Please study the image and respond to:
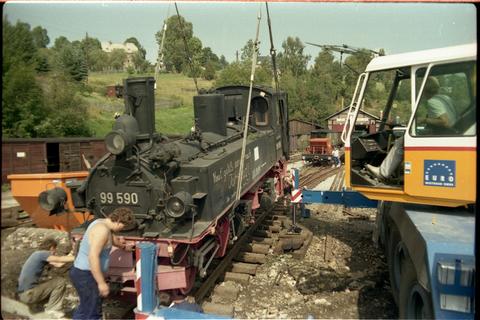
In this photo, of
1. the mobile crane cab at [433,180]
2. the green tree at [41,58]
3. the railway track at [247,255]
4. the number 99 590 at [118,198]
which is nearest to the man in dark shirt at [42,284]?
the number 99 590 at [118,198]

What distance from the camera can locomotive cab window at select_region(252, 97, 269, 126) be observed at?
32.7 feet

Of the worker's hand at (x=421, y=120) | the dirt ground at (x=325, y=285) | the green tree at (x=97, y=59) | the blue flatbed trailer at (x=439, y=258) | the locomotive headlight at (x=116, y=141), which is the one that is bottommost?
the dirt ground at (x=325, y=285)

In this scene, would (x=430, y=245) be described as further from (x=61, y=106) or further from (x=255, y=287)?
(x=61, y=106)

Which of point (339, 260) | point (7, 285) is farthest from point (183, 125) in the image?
point (7, 285)

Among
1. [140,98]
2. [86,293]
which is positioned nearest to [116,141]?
[140,98]

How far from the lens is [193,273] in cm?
536

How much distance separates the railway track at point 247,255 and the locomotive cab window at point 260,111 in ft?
7.77

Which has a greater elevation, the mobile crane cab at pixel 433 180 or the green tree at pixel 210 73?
the green tree at pixel 210 73

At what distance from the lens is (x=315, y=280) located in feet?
19.9

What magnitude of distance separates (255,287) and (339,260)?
6.03ft

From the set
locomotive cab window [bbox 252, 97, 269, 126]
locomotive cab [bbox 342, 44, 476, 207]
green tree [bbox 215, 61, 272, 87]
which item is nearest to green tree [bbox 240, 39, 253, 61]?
locomotive cab window [bbox 252, 97, 269, 126]

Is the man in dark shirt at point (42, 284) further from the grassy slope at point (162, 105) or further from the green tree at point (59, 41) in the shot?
the grassy slope at point (162, 105)

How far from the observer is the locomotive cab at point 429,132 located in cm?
360

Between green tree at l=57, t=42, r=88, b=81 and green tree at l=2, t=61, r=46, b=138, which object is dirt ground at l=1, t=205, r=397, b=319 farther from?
green tree at l=57, t=42, r=88, b=81
